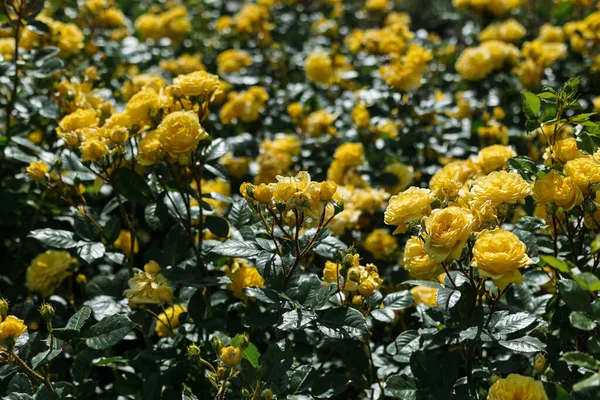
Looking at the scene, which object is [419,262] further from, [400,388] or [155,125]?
[155,125]

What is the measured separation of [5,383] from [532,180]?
1509 mm

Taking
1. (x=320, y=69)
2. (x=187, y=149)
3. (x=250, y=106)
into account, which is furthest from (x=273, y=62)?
(x=187, y=149)

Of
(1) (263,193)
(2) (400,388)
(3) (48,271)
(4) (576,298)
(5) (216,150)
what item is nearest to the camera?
(4) (576,298)

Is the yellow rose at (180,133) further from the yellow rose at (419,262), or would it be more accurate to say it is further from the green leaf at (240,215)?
the yellow rose at (419,262)

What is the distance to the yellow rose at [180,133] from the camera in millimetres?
1634

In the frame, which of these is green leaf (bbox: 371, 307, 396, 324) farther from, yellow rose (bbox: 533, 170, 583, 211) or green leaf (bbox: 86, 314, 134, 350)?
green leaf (bbox: 86, 314, 134, 350)

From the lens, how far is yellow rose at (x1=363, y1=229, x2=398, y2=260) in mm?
2254

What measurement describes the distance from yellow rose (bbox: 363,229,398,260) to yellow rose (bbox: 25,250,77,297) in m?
0.98

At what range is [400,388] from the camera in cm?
157

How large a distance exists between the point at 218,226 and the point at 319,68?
1604 millimetres

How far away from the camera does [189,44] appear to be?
4184mm

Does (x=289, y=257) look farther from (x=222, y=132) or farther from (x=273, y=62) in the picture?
(x=273, y=62)

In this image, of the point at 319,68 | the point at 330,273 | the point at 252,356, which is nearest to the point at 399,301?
the point at 330,273

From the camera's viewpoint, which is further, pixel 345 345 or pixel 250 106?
pixel 250 106
